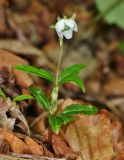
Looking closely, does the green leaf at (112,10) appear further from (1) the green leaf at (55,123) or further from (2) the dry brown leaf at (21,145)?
(2) the dry brown leaf at (21,145)

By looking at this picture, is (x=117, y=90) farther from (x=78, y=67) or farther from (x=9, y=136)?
(x=9, y=136)

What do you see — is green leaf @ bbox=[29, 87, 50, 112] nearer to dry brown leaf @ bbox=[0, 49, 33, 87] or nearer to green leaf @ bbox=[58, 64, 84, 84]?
green leaf @ bbox=[58, 64, 84, 84]

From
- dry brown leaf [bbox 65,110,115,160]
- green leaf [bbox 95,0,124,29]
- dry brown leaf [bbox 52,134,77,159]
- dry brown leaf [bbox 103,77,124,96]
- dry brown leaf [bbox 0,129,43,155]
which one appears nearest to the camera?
dry brown leaf [bbox 0,129,43,155]

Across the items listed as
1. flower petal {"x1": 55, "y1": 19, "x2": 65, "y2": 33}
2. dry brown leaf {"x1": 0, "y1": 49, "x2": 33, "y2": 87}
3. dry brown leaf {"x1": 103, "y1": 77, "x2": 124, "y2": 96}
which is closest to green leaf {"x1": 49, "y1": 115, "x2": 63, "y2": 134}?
flower petal {"x1": 55, "y1": 19, "x2": 65, "y2": 33}

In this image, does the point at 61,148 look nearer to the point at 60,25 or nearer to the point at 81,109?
the point at 81,109

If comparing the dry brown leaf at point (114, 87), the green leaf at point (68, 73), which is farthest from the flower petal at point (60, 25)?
the dry brown leaf at point (114, 87)
